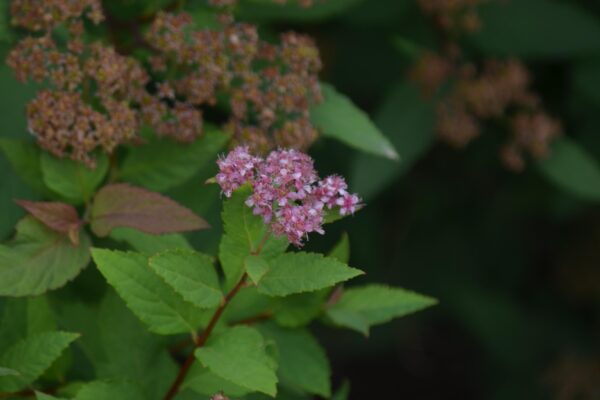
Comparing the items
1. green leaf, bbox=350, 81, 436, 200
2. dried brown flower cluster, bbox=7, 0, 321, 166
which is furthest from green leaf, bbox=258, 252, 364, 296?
green leaf, bbox=350, 81, 436, 200

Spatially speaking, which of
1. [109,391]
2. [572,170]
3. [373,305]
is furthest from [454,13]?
[109,391]

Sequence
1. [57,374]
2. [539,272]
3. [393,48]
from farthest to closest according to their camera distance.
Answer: [539,272] < [393,48] < [57,374]

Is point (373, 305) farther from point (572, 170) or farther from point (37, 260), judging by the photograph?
point (572, 170)

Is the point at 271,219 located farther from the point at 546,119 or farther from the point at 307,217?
the point at 546,119

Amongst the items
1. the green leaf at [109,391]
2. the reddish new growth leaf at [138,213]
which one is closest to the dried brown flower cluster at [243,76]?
the reddish new growth leaf at [138,213]

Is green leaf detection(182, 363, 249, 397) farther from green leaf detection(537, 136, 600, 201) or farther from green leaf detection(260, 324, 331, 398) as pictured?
green leaf detection(537, 136, 600, 201)

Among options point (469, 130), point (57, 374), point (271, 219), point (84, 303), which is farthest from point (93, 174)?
point (469, 130)

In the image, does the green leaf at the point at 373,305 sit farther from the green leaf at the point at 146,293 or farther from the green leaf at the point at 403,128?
the green leaf at the point at 403,128
